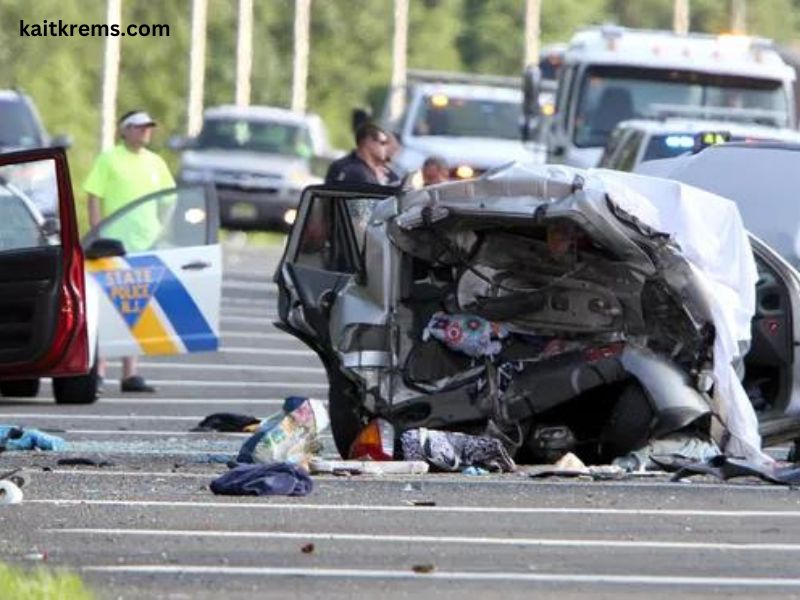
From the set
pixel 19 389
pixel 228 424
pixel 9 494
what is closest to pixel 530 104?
pixel 19 389

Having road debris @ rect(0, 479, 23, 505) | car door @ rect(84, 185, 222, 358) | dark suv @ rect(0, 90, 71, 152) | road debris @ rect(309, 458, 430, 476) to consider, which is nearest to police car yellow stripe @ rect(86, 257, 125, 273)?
car door @ rect(84, 185, 222, 358)

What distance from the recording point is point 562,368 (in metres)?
14.6

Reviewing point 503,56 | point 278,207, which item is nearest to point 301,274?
point 278,207

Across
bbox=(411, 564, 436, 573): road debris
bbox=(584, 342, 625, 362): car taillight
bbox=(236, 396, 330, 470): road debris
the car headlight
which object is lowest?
the car headlight

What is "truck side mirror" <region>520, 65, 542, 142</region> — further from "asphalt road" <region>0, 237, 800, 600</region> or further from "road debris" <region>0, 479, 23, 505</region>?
"road debris" <region>0, 479, 23, 505</region>

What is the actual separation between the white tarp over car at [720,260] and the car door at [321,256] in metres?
1.43

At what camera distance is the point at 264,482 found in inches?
516

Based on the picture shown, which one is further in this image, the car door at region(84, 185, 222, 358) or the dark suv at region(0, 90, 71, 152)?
the dark suv at region(0, 90, 71, 152)

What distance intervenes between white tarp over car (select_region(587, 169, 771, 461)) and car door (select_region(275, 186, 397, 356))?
1.43m

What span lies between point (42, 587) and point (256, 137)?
35.4 m

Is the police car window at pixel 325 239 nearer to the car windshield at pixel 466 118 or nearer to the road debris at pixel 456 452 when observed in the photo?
the road debris at pixel 456 452

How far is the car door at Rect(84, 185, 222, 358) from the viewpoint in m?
20.1

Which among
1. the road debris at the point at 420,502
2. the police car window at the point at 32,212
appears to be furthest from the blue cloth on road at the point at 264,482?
the police car window at the point at 32,212

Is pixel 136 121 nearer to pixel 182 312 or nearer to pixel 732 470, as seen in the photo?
pixel 182 312
